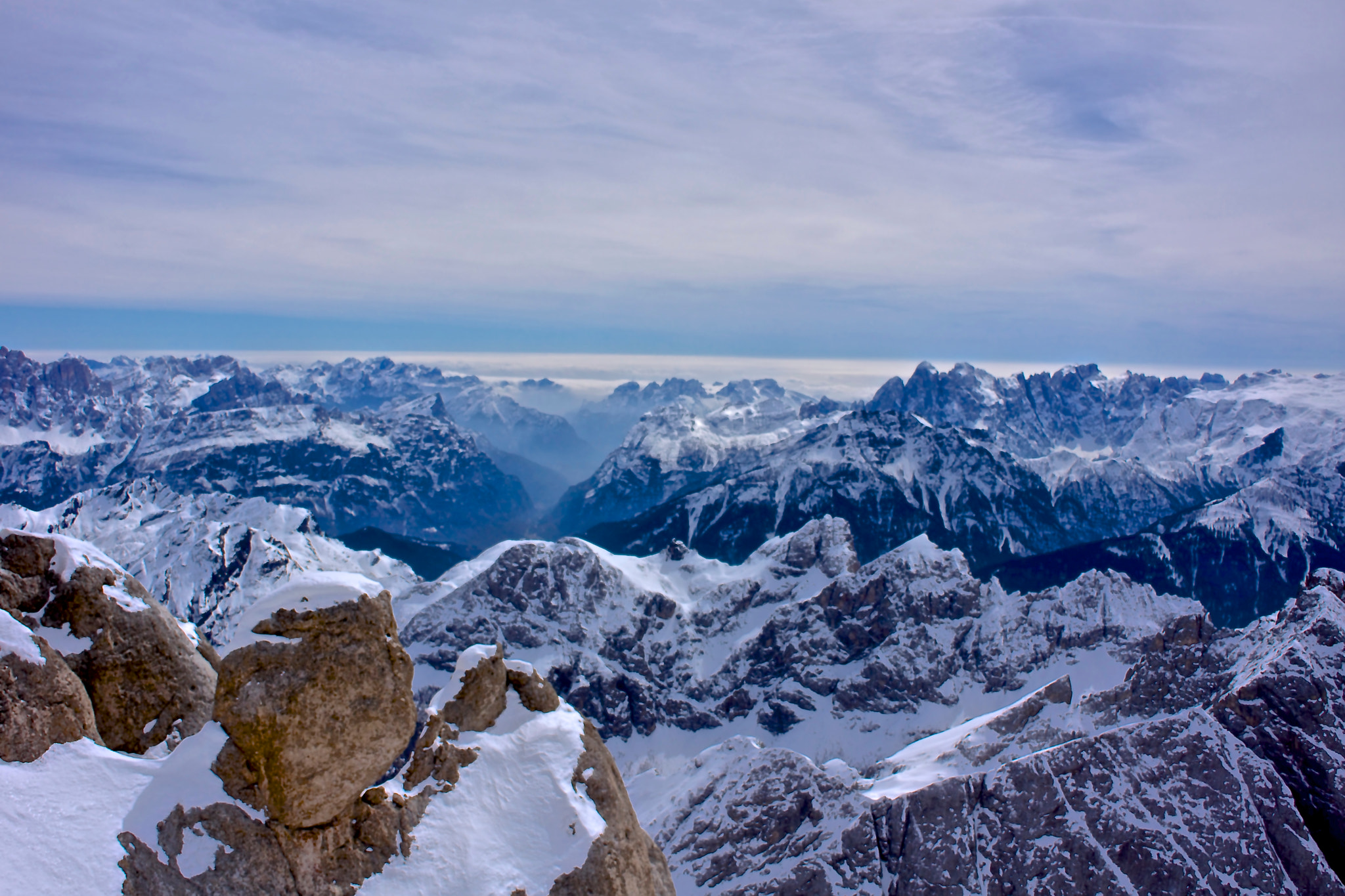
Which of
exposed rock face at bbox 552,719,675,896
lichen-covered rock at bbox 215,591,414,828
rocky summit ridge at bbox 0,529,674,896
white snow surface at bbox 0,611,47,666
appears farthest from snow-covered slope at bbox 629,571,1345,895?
white snow surface at bbox 0,611,47,666

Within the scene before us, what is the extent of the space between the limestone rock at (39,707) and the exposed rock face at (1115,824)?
104820 millimetres

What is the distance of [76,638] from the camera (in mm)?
36281

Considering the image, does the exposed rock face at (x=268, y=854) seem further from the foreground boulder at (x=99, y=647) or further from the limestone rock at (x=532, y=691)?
the limestone rock at (x=532, y=691)

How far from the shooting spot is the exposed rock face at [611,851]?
1441 inches

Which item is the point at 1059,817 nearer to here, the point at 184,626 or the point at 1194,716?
the point at 1194,716

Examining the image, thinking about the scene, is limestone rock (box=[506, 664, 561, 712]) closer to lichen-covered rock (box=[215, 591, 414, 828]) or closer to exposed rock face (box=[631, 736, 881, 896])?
lichen-covered rock (box=[215, 591, 414, 828])

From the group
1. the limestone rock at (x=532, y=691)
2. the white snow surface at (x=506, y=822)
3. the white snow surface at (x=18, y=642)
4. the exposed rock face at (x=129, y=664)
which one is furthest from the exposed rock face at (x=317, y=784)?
the exposed rock face at (x=129, y=664)

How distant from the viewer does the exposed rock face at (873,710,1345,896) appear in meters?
97.9

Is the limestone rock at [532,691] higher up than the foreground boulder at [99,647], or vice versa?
the foreground boulder at [99,647]

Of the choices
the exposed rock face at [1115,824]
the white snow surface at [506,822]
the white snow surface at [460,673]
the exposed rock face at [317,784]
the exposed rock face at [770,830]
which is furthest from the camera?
the exposed rock face at [770,830]

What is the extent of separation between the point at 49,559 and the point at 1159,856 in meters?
126

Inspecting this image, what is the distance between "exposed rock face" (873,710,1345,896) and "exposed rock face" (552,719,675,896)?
251ft

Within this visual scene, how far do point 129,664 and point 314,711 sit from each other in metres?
13.1

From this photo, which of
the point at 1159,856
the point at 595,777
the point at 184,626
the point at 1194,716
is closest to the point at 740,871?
the point at 1159,856
